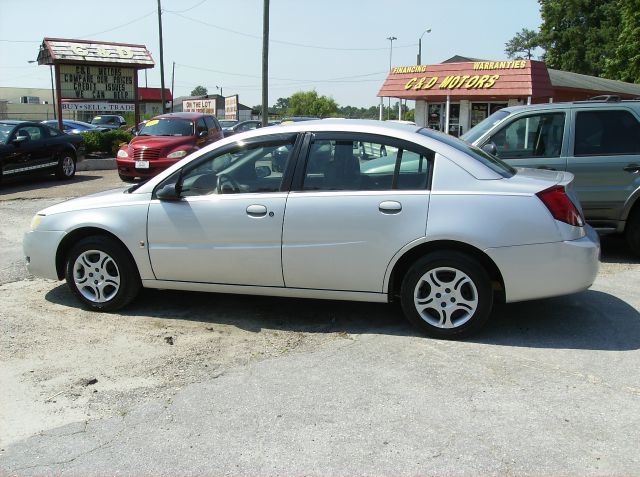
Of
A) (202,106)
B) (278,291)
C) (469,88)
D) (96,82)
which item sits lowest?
(278,291)

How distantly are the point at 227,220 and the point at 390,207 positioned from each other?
1312mm

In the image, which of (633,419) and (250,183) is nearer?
(633,419)

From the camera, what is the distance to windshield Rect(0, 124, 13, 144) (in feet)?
44.4

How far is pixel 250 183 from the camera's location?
4.95 meters

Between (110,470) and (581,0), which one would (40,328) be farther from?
(581,0)

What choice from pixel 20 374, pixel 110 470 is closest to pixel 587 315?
pixel 110 470

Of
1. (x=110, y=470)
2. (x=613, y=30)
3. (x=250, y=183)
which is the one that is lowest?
(x=110, y=470)

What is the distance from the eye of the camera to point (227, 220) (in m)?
4.87

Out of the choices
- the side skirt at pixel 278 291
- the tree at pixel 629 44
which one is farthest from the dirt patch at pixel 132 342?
the tree at pixel 629 44

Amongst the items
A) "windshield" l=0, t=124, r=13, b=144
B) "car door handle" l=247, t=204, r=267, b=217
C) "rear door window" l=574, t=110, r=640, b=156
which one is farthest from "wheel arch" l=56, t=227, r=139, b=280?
"windshield" l=0, t=124, r=13, b=144

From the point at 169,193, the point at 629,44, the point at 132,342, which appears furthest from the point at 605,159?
the point at 629,44

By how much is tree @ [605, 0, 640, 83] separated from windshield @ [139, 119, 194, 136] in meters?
27.7

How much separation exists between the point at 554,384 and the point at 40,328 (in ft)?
13.0

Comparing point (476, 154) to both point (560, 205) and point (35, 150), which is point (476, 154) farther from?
point (35, 150)
